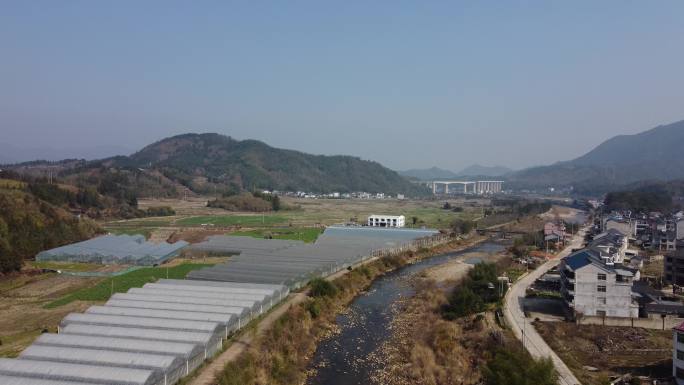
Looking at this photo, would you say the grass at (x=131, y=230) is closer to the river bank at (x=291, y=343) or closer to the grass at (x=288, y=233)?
the grass at (x=288, y=233)

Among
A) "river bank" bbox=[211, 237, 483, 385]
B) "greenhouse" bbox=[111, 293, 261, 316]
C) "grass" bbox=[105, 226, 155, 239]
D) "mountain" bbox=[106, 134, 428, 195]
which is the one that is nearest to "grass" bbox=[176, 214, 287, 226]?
"grass" bbox=[105, 226, 155, 239]

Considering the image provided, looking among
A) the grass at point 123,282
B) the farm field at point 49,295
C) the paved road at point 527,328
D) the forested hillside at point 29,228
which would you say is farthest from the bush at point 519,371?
the forested hillside at point 29,228

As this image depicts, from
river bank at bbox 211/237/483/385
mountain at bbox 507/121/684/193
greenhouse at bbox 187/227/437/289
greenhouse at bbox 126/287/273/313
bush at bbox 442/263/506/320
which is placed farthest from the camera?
mountain at bbox 507/121/684/193

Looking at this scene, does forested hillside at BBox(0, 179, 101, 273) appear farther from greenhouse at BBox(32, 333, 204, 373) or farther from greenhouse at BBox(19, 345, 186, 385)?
greenhouse at BBox(19, 345, 186, 385)

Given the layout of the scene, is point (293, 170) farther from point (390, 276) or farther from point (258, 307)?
point (258, 307)

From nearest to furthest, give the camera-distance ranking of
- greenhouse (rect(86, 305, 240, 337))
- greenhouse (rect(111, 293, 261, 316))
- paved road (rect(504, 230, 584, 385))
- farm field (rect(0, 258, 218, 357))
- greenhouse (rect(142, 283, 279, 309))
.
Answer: paved road (rect(504, 230, 584, 385))
greenhouse (rect(86, 305, 240, 337))
farm field (rect(0, 258, 218, 357))
greenhouse (rect(111, 293, 261, 316))
greenhouse (rect(142, 283, 279, 309))

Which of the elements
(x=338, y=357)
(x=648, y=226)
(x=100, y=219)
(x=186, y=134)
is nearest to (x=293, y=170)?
(x=186, y=134)

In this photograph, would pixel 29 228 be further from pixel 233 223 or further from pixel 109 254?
pixel 233 223
